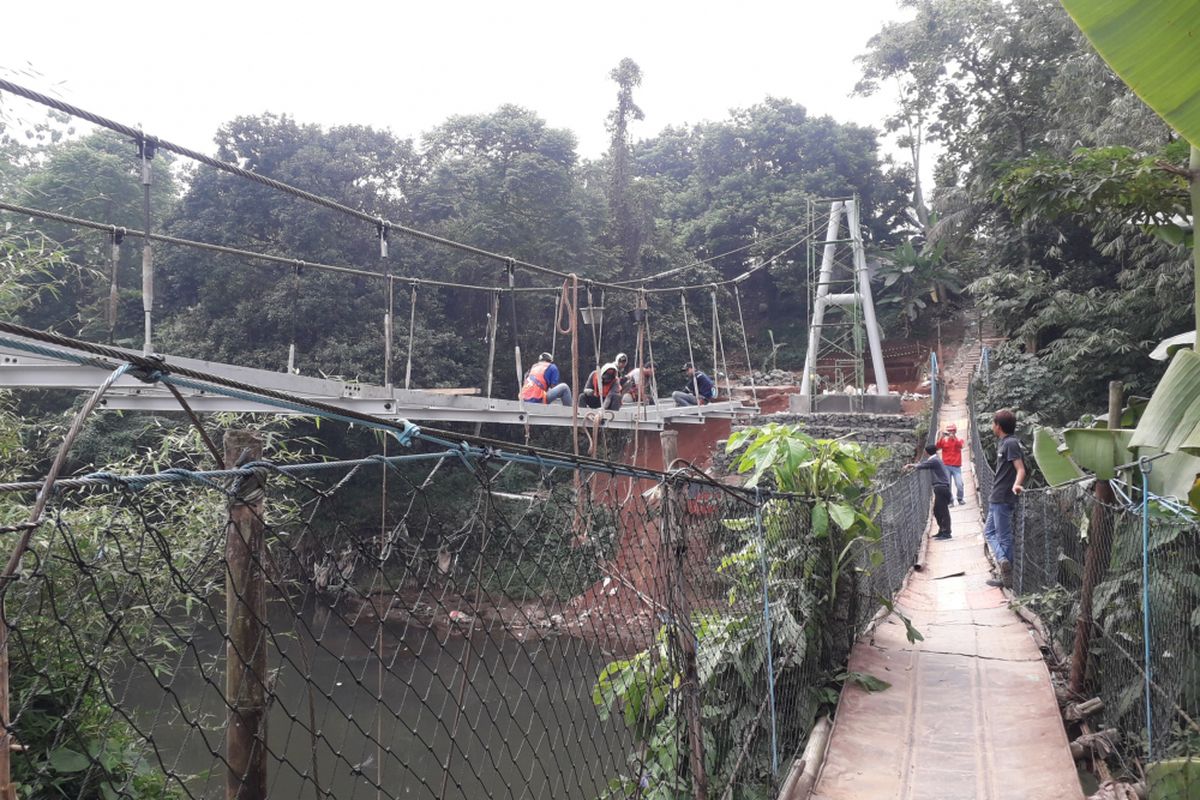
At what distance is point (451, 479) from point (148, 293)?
8.29 meters

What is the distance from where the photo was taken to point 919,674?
288 centimetres

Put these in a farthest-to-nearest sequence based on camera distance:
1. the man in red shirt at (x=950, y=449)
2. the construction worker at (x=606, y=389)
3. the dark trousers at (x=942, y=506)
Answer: the construction worker at (x=606, y=389), the man in red shirt at (x=950, y=449), the dark trousers at (x=942, y=506)

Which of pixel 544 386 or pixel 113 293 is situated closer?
pixel 113 293

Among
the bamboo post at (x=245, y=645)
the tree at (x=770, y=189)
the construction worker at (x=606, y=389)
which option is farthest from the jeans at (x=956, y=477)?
the tree at (x=770, y=189)

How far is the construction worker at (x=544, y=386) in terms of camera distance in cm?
748

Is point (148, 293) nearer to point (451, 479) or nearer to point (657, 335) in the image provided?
point (451, 479)

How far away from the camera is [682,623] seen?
65.4 inches

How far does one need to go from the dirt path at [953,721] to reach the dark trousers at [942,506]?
232cm

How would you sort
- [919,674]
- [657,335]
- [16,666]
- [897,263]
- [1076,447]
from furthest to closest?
1. [897,263]
2. [657,335]
3. [919,674]
4. [16,666]
5. [1076,447]

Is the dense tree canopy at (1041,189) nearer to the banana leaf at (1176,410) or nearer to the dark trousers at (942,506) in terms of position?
the dark trousers at (942,506)

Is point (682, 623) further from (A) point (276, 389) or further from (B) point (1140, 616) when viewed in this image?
(A) point (276, 389)

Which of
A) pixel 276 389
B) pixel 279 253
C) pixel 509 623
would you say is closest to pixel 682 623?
pixel 509 623

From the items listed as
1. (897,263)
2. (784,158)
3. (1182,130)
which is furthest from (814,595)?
(784,158)

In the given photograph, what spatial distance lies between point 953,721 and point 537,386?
5.45 meters
